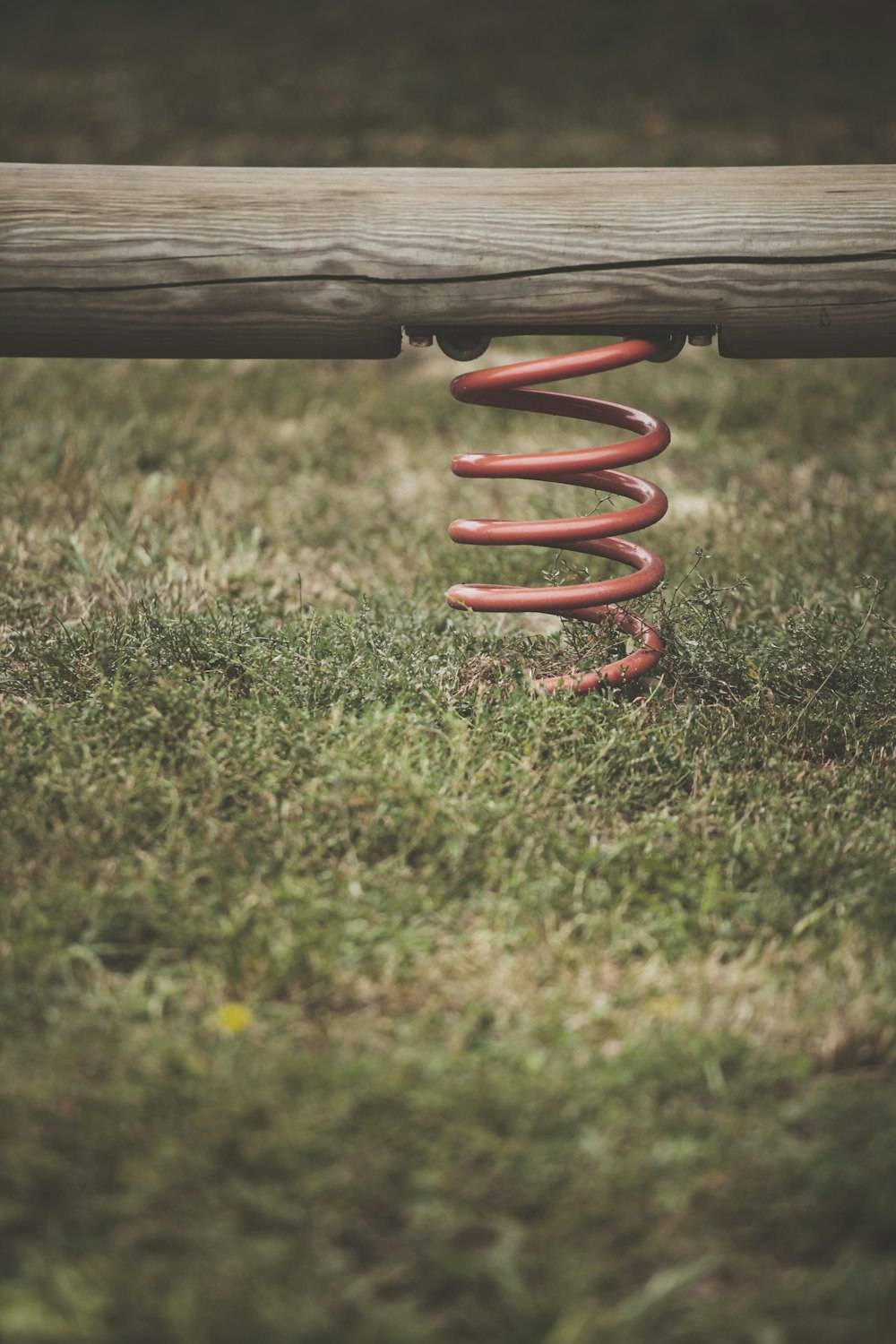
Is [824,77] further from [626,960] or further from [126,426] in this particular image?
[626,960]

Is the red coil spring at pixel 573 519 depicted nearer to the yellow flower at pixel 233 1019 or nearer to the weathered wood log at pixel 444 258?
the weathered wood log at pixel 444 258

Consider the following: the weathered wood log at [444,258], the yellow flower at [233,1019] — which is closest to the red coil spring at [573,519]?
the weathered wood log at [444,258]

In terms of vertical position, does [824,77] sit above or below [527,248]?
above

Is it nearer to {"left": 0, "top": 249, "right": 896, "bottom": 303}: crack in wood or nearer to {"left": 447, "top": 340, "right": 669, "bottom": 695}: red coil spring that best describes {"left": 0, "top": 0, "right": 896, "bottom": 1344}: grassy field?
{"left": 447, "top": 340, "right": 669, "bottom": 695}: red coil spring

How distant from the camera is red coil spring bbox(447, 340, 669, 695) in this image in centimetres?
247

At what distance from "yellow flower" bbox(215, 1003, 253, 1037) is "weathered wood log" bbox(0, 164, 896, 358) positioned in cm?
149

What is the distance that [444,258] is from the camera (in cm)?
238

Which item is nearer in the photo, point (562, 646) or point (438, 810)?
point (438, 810)

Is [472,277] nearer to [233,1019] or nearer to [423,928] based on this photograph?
[423,928]

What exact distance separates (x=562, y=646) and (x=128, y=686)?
108 cm

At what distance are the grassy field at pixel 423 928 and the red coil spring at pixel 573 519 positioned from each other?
0.42ft

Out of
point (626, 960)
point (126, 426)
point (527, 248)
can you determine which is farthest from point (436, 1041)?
point (126, 426)

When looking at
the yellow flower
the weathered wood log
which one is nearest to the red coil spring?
the weathered wood log

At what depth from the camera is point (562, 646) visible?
2.79 meters
